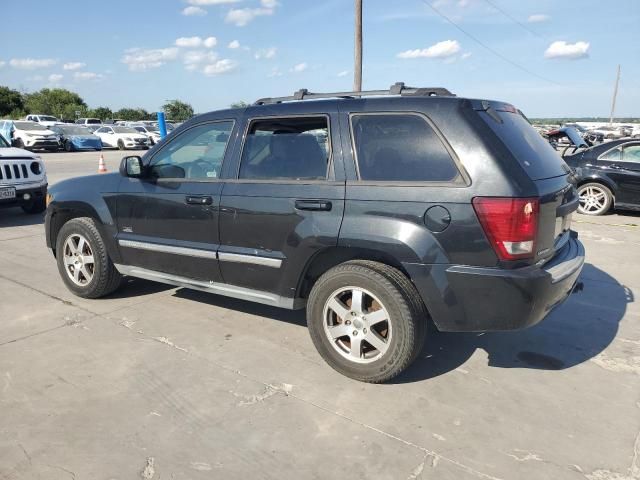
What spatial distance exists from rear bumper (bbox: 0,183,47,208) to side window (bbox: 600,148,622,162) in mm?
10326

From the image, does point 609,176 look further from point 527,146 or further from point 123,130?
point 123,130

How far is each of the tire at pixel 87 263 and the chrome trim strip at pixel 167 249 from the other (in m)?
0.33

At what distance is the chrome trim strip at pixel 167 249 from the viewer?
3.75 metres

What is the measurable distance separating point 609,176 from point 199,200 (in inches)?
321

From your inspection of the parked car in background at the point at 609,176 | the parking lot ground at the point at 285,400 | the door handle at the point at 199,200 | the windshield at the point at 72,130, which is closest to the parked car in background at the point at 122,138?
the windshield at the point at 72,130

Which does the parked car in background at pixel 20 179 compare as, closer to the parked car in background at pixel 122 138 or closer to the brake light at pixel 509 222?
the brake light at pixel 509 222

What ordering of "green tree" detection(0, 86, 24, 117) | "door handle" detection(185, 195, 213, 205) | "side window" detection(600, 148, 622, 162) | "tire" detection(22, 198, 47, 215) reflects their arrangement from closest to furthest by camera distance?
"door handle" detection(185, 195, 213, 205), "tire" detection(22, 198, 47, 215), "side window" detection(600, 148, 622, 162), "green tree" detection(0, 86, 24, 117)

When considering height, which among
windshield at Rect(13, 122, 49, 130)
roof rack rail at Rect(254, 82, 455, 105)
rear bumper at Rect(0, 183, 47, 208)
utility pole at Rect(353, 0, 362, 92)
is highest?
utility pole at Rect(353, 0, 362, 92)

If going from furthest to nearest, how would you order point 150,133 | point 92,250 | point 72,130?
point 150,133 < point 72,130 < point 92,250

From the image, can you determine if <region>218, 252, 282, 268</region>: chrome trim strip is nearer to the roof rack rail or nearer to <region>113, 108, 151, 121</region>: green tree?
the roof rack rail

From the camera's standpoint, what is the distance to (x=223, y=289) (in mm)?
3775

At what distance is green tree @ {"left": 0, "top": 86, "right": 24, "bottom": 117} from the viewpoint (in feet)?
183

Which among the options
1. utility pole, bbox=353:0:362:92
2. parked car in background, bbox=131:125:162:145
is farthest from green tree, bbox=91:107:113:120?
utility pole, bbox=353:0:362:92

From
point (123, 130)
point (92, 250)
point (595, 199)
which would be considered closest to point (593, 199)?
point (595, 199)
